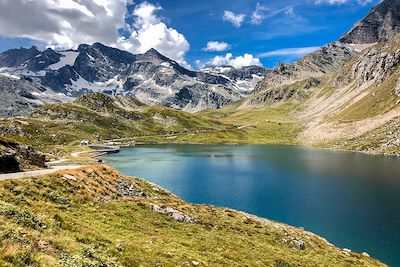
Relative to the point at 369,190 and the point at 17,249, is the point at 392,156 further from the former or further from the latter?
the point at 17,249

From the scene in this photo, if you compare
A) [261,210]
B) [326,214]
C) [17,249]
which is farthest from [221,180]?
[17,249]

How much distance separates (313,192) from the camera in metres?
106

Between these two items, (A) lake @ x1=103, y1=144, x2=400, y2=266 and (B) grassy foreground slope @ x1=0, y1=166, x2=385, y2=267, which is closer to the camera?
(B) grassy foreground slope @ x1=0, y1=166, x2=385, y2=267

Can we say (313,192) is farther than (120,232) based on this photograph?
Yes

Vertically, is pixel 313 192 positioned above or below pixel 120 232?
below

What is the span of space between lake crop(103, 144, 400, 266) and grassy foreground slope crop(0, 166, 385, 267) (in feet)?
60.9

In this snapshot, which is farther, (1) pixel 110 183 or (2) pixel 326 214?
(2) pixel 326 214

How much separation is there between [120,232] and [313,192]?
3414 inches

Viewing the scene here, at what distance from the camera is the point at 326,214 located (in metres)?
81.6

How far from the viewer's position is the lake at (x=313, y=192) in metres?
68.6

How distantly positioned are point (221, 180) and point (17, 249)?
4506 inches

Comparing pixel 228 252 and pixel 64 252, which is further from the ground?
pixel 64 252

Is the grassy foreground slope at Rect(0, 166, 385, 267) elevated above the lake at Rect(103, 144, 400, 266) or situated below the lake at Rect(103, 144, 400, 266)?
above

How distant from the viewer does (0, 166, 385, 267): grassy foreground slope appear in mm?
19891
